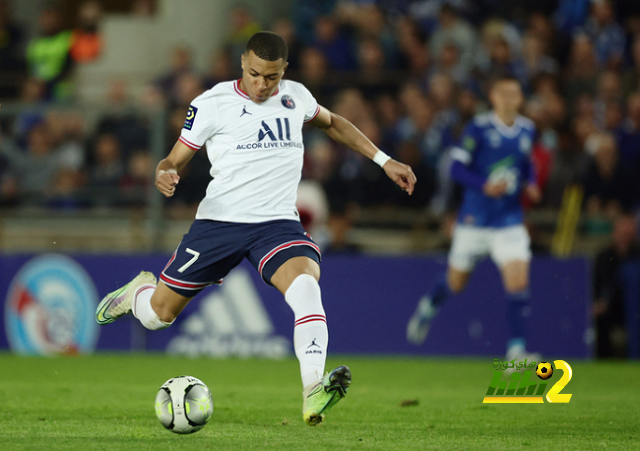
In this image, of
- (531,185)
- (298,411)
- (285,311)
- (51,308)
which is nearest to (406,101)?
(285,311)

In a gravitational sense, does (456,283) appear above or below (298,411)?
below

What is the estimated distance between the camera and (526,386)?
7.75m

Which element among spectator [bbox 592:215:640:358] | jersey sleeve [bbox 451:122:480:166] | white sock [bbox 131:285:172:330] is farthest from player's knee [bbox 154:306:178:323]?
spectator [bbox 592:215:640:358]

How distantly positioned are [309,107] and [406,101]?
7.34 metres

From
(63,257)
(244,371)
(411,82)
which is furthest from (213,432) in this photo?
(411,82)

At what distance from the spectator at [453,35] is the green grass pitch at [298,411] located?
17.3 ft

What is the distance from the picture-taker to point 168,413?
523 cm

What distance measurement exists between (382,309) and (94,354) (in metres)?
3.48

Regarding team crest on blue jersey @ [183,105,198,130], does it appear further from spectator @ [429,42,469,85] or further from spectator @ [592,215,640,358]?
spectator @ [429,42,469,85]

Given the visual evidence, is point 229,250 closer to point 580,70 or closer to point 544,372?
point 544,372

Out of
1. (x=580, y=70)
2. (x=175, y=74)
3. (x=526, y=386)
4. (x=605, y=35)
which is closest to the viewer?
(x=526, y=386)

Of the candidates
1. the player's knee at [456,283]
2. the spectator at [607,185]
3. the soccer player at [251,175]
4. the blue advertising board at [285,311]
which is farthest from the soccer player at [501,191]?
the soccer player at [251,175]

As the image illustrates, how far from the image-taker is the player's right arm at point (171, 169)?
545 cm

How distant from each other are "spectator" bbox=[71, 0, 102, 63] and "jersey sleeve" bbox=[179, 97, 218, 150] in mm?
10876
